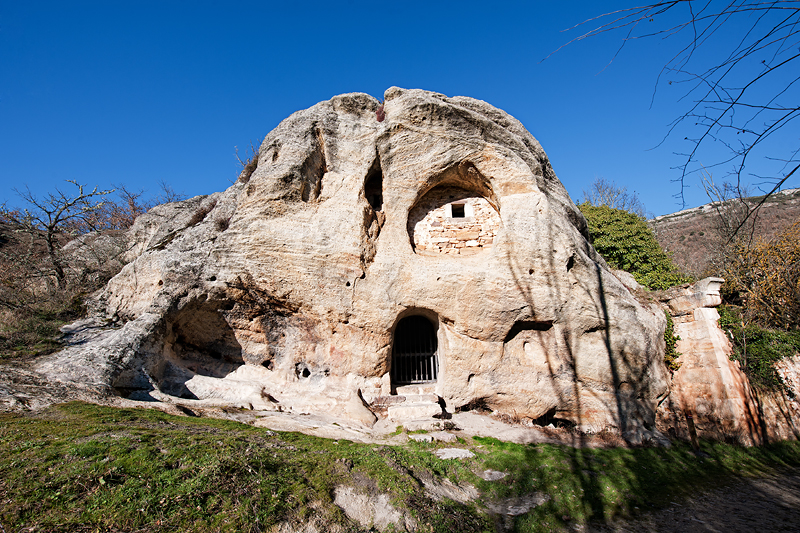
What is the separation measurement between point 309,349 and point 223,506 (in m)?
4.67

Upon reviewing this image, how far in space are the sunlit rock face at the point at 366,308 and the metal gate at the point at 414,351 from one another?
15cm

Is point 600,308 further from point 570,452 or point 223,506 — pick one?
point 223,506

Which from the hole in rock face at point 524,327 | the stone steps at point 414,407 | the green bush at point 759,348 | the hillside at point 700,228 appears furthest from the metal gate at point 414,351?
the hillside at point 700,228

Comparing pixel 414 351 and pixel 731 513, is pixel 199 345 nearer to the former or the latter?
pixel 414 351

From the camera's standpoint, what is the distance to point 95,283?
1008cm

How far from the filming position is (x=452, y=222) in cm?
977

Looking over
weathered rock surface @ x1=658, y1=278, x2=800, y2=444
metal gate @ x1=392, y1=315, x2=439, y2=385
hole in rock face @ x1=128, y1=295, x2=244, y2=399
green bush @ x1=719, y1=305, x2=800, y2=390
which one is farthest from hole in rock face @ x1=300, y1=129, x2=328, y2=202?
green bush @ x1=719, y1=305, x2=800, y2=390

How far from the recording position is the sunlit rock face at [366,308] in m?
7.98

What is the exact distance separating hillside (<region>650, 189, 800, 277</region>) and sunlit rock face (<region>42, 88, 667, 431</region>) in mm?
12855

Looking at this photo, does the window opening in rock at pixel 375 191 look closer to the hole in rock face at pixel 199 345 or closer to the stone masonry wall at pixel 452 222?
the stone masonry wall at pixel 452 222

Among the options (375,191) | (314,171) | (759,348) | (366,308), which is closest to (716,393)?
(759,348)

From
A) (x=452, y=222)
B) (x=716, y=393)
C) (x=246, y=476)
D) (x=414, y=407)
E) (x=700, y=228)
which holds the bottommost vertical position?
(x=246, y=476)

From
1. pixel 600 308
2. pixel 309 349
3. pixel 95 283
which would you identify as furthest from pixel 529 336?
pixel 95 283

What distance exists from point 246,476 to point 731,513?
6536mm
